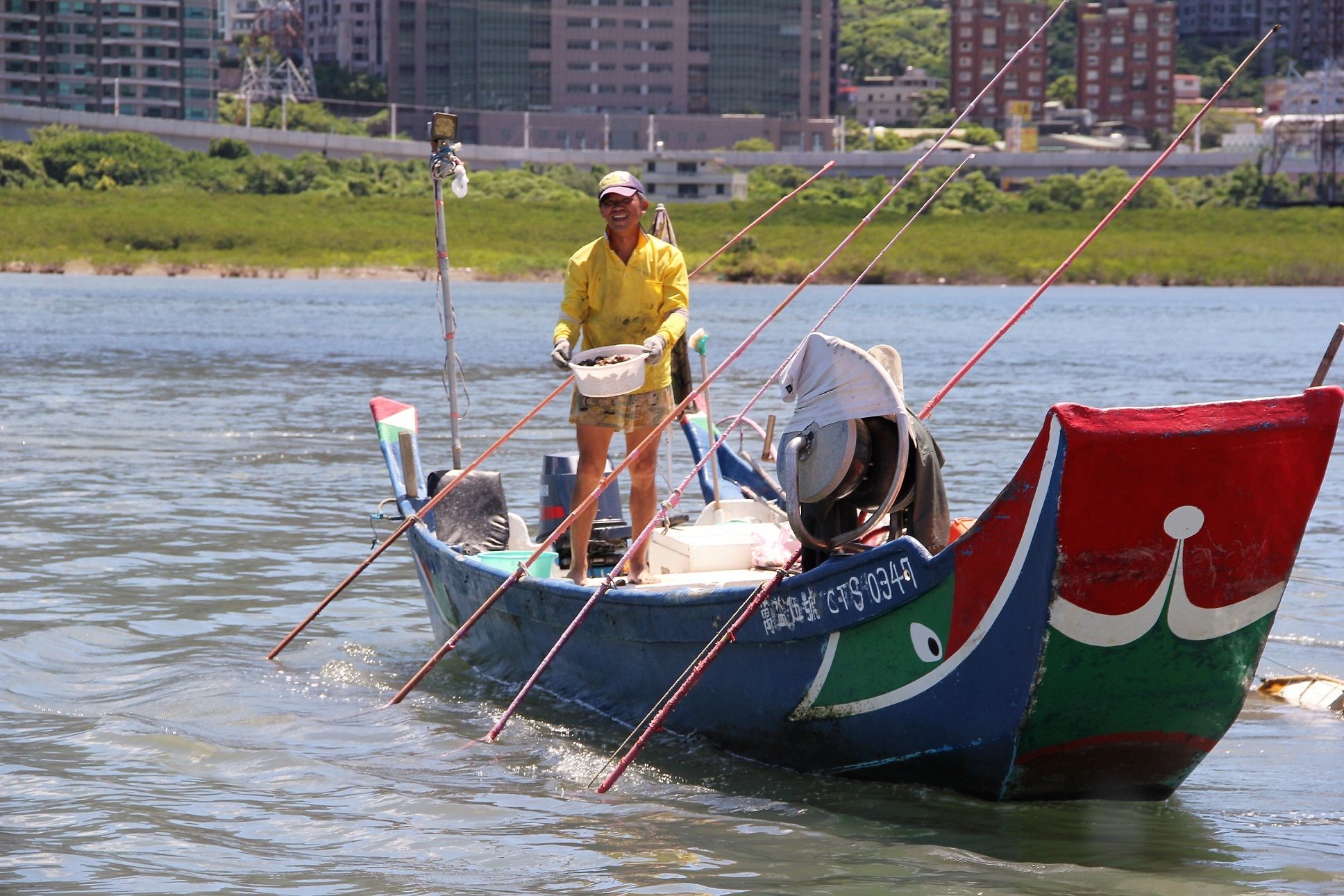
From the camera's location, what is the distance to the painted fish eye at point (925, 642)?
502cm

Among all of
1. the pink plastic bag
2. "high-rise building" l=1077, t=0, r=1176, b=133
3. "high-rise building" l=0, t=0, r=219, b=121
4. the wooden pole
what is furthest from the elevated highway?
the wooden pole

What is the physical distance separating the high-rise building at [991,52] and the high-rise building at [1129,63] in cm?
394

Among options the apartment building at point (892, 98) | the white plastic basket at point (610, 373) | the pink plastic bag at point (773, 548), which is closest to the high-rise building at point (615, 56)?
the apartment building at point (892, 98)

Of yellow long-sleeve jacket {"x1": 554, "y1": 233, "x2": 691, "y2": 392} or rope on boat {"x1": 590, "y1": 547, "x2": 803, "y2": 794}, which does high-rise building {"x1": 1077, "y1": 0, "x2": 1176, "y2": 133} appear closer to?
yellow long-sleeve jacket {"x1": 554, "y1": 233, "x2": 691, "y2": 392}

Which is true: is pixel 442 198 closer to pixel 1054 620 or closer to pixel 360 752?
pixel 360 752

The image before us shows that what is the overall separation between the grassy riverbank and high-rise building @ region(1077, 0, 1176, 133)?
71445 mm

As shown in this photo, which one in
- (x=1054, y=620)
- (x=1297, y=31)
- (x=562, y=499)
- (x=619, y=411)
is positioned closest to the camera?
(x=1054, y=620)

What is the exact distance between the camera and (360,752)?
21.2 ft

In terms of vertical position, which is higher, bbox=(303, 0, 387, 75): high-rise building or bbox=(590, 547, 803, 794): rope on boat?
bbox=(303, 0, 387, 75): high-rise building

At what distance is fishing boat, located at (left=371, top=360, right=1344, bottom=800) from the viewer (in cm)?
463

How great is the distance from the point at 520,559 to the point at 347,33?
539 ft

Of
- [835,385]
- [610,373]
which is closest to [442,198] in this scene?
[610,373]

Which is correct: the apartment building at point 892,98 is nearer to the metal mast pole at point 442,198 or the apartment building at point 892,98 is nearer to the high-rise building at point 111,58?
the high-rise building at point 111,58

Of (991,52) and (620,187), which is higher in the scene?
(991,52)
